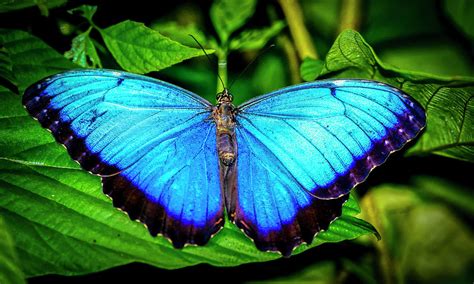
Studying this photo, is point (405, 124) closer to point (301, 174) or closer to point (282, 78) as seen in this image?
point (301, 174)

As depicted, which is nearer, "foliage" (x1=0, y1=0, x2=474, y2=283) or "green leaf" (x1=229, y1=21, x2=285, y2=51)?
"foliage" (x1=0, y1=0, x2=474, y2=283)

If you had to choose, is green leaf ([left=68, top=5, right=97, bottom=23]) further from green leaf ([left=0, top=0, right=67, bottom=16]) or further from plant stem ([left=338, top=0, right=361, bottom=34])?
plant stem ([left=338, top=0, right=361, bottom=34])

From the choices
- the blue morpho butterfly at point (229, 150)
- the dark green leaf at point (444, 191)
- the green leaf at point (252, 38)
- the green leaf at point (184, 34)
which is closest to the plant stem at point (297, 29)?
the green leaf at point (252, 38)

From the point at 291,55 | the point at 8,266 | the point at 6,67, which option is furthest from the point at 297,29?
the point at 8,266

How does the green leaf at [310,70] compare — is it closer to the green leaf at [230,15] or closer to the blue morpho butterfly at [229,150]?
the blue morpho butterfly at [229,150]

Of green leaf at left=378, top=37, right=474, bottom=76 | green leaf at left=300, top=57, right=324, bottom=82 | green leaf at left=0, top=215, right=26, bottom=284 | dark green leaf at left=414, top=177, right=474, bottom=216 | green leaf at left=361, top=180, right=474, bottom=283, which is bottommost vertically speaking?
green leaf at left=0, top=215, right=26, bottom=284

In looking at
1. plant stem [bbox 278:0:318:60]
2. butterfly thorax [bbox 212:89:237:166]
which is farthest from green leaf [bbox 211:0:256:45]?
butterfly thorax [bbox 212:89:237:166]

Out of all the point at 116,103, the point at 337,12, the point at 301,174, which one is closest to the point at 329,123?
the point at 301,174
